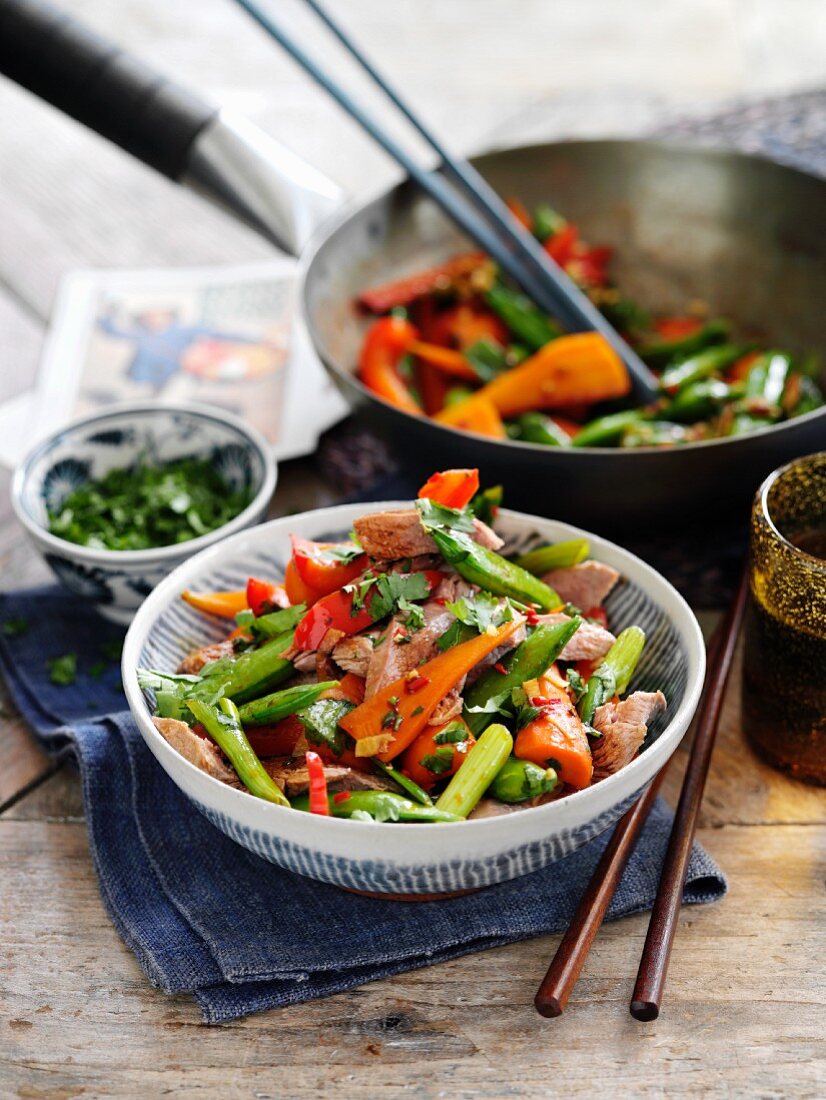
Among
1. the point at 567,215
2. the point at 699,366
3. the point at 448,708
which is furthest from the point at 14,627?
the point at 567,215

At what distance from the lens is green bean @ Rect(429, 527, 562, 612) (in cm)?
132

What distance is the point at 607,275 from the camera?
7.66 feet

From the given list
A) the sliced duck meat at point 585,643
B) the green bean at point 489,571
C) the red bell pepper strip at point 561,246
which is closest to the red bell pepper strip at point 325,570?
the green bean at point 489,571

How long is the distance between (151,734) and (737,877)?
0.68m

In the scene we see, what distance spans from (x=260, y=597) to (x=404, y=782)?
34 centimetres

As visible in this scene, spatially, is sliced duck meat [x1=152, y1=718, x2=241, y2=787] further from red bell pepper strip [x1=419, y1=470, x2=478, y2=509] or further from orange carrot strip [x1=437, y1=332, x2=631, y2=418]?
orange carrot strip [x1=437, y1=332, x2=631, y2=418]

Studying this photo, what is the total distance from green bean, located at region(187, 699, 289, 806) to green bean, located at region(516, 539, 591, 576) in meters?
Result: 0.42

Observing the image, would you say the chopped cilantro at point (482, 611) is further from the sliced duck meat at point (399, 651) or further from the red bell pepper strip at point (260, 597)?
the red bell pepper strip at point (260, 597)

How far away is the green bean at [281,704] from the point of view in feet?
4.21

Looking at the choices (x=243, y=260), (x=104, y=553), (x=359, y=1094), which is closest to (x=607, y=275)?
(x=243, y=260)

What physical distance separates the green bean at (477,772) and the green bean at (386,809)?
0.01 metres

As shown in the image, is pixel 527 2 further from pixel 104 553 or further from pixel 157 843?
pixel 157 843

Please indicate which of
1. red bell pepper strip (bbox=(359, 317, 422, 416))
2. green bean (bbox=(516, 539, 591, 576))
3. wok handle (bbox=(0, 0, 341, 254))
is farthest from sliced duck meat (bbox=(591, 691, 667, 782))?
wok handle (bbox=(0, 0, 341, 254))

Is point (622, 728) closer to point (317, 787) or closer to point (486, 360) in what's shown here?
point (317, 787)
